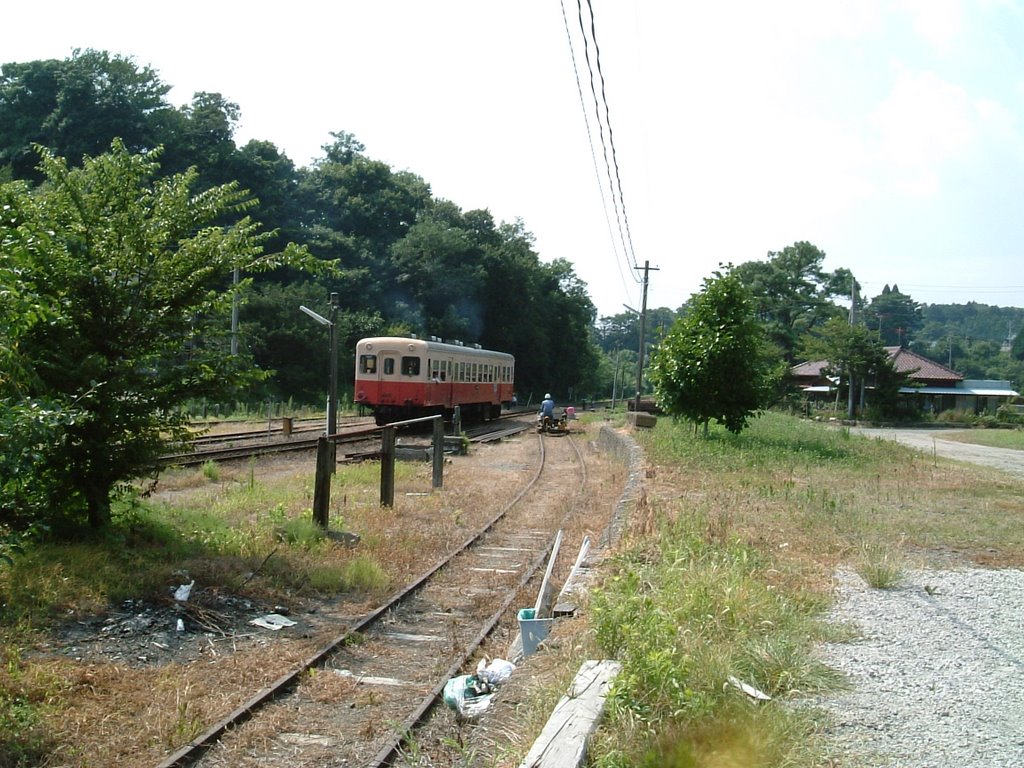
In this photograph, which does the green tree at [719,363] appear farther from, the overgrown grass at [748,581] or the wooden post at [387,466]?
the wooden post at [387,466]

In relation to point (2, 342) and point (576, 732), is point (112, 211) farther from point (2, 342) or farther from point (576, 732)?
point (576, 732)

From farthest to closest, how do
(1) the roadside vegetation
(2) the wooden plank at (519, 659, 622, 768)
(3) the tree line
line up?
1. (3) the tree line
2. (1) the roadside vegetation
3. (2) the wooden plank at (519, 659, 622, 768)

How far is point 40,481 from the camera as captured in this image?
737 cm

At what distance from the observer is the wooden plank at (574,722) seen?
366cm

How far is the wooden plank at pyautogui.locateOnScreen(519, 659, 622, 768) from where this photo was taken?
3.66 meters

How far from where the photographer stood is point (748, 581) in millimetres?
6023

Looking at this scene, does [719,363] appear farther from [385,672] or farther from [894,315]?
[894,315]

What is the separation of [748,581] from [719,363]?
46.5 feet

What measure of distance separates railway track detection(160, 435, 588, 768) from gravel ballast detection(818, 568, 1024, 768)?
7.72ft

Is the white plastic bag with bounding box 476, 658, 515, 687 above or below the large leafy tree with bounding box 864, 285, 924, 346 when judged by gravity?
below

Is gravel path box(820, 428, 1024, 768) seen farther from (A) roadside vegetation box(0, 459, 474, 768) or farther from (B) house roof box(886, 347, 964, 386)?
(B) house roof box(886, 347, 964, 386)

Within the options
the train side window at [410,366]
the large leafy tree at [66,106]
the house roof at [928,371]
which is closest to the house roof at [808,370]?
the house roof at [928,371]

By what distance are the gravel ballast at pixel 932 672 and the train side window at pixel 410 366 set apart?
59.0 feet

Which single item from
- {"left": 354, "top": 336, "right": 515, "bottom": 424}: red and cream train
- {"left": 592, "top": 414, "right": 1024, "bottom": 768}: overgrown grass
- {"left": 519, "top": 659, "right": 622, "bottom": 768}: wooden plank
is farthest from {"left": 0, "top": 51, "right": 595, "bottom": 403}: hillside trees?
{"left": 519, "top": 659, "right": 622, "bottom": 768}: wooden plank
